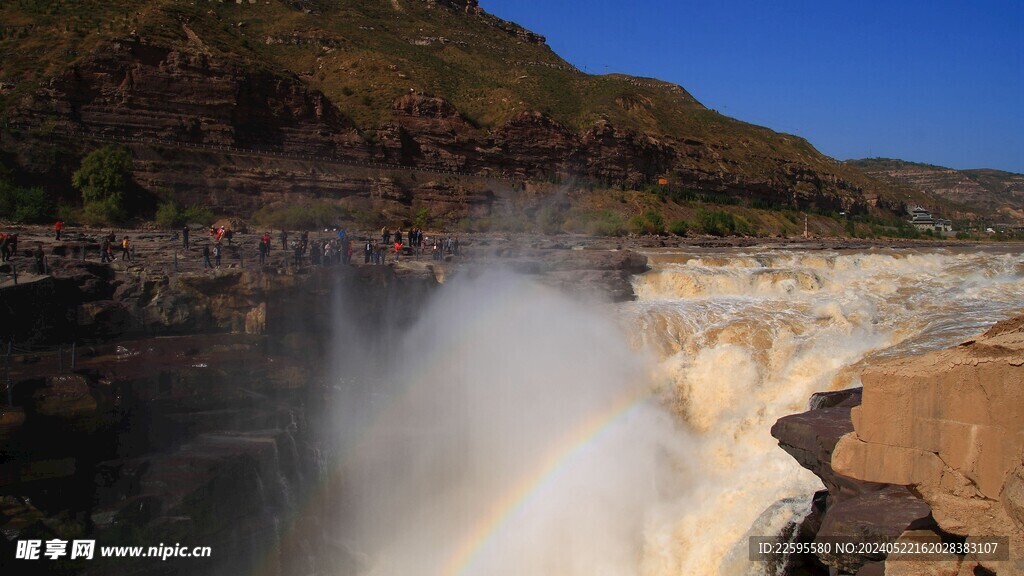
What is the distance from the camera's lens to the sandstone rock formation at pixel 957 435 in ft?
13.8

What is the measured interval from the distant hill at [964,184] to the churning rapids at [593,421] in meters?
119

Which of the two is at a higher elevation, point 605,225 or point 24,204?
point 605,225

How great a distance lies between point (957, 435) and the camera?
453cm

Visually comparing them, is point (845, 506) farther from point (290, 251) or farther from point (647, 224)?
point (647, 224)

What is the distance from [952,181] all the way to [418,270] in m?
154

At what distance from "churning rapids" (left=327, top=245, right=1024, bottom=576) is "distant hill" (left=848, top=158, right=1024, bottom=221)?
392 feet

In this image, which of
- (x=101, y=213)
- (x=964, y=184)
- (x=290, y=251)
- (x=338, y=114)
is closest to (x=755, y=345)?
(x=290, y=251)

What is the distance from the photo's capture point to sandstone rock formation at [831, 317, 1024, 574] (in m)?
4.22

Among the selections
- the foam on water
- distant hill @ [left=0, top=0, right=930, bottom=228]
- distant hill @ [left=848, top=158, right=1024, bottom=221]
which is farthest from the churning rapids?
distant hill @ [left=848, top=158, right=1024, bottom=221]

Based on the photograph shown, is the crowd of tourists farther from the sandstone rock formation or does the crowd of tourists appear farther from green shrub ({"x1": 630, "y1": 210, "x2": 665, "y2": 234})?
green shrub ({"x1": 630, "y1": 210, "x2": 665, "y2": 234})

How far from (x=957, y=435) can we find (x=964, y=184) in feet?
529

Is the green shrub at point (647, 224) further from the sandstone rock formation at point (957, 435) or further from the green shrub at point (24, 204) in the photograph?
the sandstone rock formation at point (957, 435)

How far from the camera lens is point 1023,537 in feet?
12.9

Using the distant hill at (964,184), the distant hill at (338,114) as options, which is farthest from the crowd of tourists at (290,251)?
the distant hill at (964,184)
